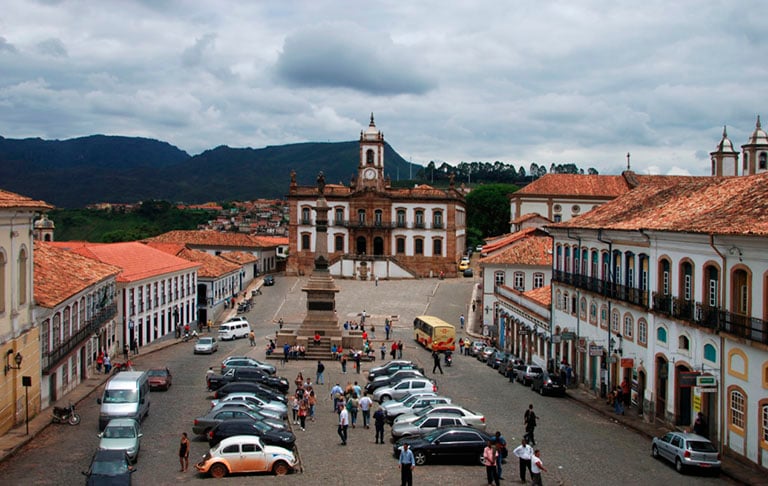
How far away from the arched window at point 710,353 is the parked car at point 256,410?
12.9 metres

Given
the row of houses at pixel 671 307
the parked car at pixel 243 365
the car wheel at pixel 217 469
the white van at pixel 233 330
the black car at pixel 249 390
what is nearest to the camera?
the car wheel at pixel 217 469

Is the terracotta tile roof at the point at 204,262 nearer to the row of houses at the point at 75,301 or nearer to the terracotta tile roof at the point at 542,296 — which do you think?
the row of houses at the point at 75,301

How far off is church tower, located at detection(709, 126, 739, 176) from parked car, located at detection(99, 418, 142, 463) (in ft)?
255

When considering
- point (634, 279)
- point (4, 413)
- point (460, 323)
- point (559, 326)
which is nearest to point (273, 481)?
point (4, 413)

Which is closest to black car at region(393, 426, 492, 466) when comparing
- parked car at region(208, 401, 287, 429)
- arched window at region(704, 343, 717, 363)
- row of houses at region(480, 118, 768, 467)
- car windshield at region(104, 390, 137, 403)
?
parked car at region(208, 401, 287, 429)

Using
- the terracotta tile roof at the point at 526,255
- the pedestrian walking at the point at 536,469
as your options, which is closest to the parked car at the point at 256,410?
the pedestrian walking at the point at 536,469

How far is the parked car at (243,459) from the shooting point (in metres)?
21.1

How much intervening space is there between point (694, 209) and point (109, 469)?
20.7 metres

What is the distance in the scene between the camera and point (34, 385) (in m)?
28.6

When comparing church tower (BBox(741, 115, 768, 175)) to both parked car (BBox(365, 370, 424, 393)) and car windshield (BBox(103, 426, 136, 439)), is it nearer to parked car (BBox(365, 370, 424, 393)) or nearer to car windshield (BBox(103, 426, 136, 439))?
parked car (BBox(365, 370, 424, 393))

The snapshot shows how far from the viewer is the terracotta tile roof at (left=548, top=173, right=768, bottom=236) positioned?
24.0 metres

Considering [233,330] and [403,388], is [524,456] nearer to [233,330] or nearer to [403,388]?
[403,388]

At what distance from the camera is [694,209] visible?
95.0ft

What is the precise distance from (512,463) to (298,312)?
44011 millimetres
